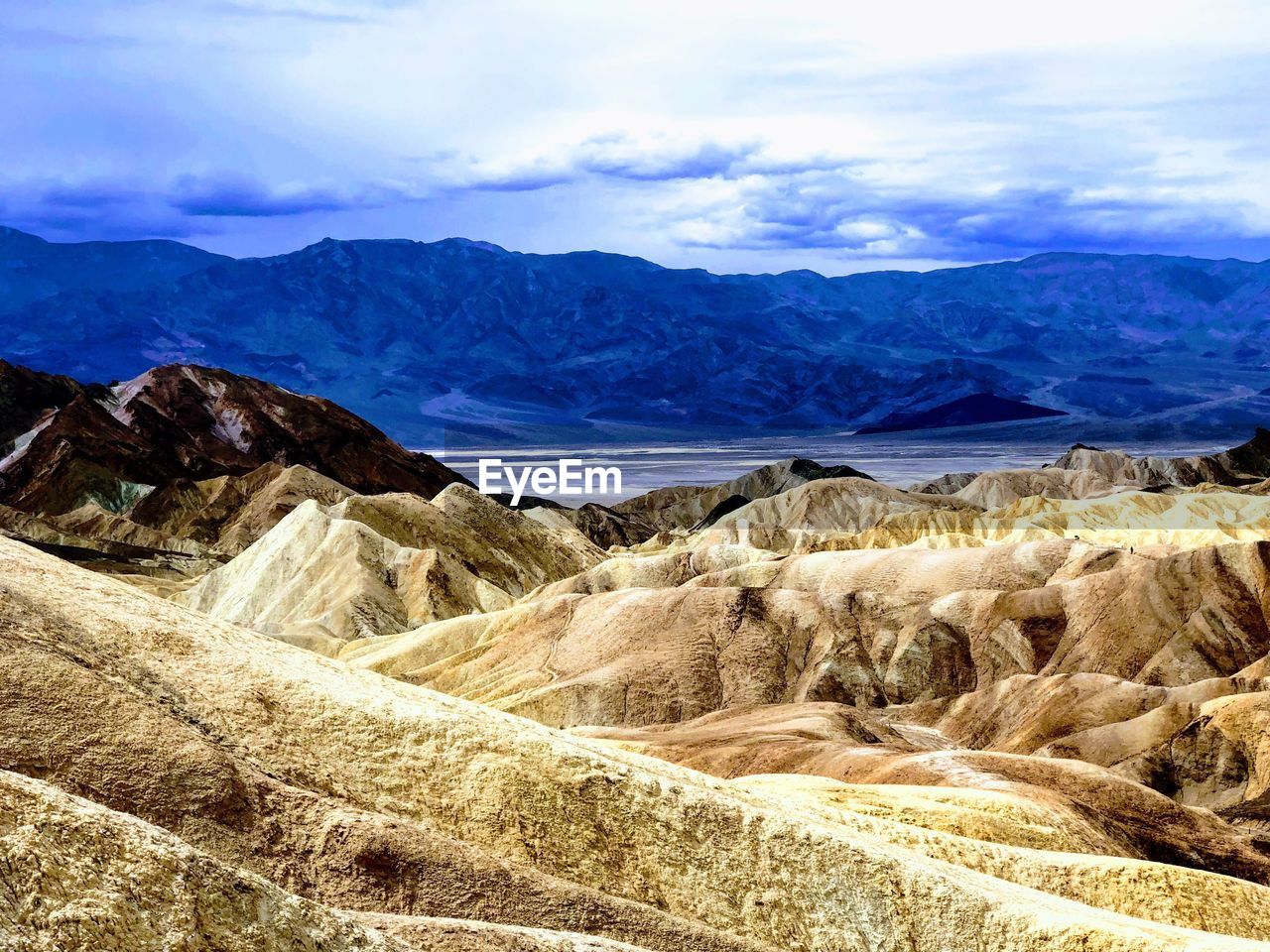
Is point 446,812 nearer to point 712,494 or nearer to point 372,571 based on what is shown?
point 372,571

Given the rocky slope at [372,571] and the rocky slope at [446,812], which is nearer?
the rocky slope at [446,812]

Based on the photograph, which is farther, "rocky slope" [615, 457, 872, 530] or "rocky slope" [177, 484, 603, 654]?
"rocky slope" [615, 457, 872, 530]

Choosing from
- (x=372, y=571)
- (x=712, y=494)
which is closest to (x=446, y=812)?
(x=372, y=571)

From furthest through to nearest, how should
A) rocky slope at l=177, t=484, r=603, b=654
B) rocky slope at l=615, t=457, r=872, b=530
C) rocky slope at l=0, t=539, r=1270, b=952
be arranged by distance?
rocky slope at l=615, t=457, r=872, b=530 < rocky slope at l=177, t=484, r=603, b=654 < rocky slope at l=0, t=539, r=1270, b=952

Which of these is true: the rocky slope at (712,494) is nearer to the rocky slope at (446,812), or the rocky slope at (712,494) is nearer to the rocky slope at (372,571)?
the rocky slope at (372,571)

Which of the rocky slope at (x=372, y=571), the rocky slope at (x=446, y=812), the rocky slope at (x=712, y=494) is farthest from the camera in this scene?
the rocky slope at (x=712, y=494)

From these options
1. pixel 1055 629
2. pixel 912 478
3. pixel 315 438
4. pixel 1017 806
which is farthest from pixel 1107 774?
pixel 912 478

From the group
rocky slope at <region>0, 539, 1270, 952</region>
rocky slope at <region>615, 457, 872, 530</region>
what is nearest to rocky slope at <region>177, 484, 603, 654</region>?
rocky slope at <region>0, 539, 1270, 952</region>

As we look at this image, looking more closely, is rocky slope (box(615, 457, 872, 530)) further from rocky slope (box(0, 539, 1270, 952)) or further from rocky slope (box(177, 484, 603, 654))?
rocky slope (box(0, 539, 1270, 952))

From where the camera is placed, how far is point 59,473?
11019cm

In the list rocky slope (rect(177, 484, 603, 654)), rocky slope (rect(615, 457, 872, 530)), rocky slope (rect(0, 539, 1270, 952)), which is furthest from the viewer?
rocky slope (rect(615, 457, 872, 530))

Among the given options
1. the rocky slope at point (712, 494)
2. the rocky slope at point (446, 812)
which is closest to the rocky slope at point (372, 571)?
the rocky slope at point (446, 812)

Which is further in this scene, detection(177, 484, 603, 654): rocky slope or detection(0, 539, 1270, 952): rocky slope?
detection(177, 484, 603, 654): rocky slope

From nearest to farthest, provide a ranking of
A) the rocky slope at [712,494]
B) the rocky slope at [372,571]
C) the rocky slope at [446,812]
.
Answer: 1. the rocky slope at [446,812]
2. the rocky slope at [372,571]
3. the rocky slope at [712,494]
